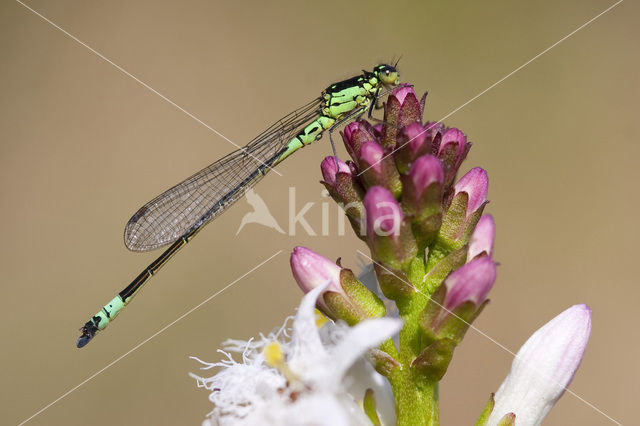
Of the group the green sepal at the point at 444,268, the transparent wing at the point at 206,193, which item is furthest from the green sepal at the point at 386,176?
the transparent wing at the point at 206,193

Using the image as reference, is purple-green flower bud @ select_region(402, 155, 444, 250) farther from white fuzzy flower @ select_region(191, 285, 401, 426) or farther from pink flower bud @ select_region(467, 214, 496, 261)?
white fuzzy flower @ select_region(191, 285, 401, 426)

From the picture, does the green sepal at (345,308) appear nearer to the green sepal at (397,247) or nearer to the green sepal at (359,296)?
the green sepal at (359,296)

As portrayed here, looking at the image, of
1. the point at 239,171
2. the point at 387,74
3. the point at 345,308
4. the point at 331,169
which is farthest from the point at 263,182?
the point at 345,308

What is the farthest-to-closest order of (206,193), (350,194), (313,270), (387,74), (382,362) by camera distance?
(206,193) < (387,74) < (350,194) < (313,270) < (382,362)

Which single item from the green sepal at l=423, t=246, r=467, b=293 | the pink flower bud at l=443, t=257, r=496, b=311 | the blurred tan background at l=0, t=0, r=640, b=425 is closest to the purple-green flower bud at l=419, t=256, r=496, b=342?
the pink flower bud at l=443, t=257, r=496, b=311

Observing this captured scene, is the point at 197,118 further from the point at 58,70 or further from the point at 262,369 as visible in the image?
the point at 262,369

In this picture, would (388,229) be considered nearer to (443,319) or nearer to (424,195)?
(424,195)

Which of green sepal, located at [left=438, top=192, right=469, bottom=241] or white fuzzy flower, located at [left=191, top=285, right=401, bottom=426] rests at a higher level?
green sepal, located at [left=438, top=192, right=469, bottom=241]
